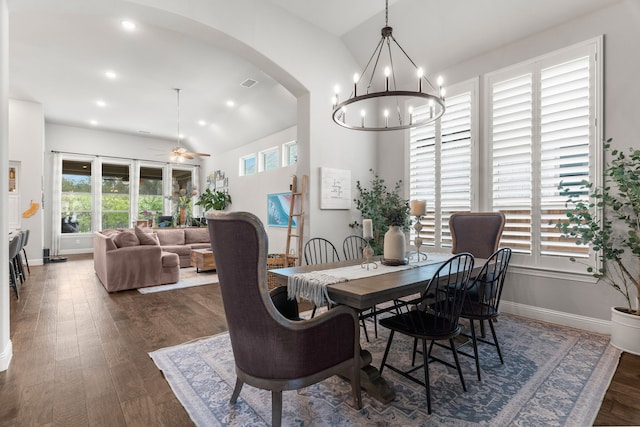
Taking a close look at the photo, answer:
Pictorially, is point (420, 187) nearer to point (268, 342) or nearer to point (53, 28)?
point (268, 342)

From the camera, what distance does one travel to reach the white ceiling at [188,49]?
11.1ft

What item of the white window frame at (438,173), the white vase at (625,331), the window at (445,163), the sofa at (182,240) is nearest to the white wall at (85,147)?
the sofa at (182,240)

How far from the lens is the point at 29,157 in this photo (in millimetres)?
6965

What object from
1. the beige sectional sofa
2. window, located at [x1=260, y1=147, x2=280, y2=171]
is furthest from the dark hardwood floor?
window, located at [x1=260, y1=147, x2=280, y2=171]

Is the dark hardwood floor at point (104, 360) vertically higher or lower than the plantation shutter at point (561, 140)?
lower

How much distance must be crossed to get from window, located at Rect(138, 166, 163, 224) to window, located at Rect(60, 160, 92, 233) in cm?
131

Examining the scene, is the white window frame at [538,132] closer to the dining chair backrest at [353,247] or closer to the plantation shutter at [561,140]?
the plantation shutter at [561,140]

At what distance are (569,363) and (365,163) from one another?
333cm

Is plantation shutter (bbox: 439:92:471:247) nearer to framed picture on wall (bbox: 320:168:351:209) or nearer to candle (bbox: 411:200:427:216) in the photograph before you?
framed picture on wall (bbox: 320:168:351:209)

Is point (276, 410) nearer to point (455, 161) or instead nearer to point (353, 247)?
point (353, 247)

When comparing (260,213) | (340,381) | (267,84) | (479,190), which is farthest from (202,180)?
(340,381)

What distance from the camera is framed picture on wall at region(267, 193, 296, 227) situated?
689cm

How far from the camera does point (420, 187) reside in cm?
452

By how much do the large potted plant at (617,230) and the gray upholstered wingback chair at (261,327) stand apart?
264 centimetres
